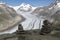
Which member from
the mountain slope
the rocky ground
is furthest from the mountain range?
the rocky ground

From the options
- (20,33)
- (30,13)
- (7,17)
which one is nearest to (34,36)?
(20,33)

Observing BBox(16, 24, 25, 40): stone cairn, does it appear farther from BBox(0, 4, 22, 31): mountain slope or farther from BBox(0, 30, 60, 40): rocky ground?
BBox(0, 4, 22, 31): mountain slope

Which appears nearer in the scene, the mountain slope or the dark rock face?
the dark rock face

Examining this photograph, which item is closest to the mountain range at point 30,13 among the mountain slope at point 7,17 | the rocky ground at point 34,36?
the mountain slope at point 7,17

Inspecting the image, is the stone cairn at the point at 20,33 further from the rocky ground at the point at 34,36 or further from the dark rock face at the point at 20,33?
the rocky ground at the point at 34,36

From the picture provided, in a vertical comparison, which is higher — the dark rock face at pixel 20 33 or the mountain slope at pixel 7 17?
the mountain slope at pixel 7 17

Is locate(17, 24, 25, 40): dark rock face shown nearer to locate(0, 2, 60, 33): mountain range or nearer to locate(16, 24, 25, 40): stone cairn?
locate(16, 24, 25, 40): stone cairn

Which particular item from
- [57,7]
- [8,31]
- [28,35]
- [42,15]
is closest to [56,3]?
[57,7]

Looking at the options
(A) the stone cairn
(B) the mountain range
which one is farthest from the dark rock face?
(B) the mountain range

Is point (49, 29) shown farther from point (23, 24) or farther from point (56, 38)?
point (23, 24)

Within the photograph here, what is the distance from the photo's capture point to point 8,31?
16.1 feet

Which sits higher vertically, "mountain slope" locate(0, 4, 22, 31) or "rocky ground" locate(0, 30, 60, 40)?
"mountain slope" locate(0, 4, 22, 31)

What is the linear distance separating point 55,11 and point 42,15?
1.31ft

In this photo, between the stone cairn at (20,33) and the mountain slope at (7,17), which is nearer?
the stone cairn at (20,33)
